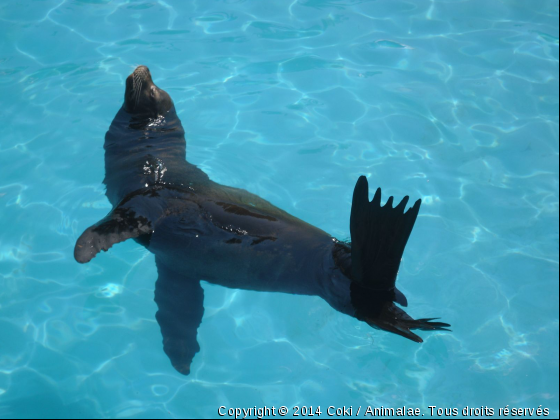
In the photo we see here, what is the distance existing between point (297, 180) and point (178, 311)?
223 cm

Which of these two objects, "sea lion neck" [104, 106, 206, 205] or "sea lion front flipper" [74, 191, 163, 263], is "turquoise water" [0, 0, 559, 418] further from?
"sea lion front flipper" [74, 191, 163, 263]

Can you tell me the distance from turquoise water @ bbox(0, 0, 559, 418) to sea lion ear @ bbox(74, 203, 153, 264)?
94 centimetres

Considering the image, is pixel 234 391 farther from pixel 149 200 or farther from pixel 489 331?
pixel 489 331

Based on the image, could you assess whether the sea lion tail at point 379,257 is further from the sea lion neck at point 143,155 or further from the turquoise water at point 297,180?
the sea lion neck at point 143,155

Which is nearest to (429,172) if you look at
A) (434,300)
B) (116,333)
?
(434,300)

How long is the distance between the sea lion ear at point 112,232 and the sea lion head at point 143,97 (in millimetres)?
1504

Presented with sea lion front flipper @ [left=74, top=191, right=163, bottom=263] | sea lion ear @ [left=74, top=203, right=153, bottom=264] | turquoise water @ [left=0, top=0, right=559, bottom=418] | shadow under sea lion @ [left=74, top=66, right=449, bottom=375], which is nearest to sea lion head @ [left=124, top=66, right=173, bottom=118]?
shadow under sea lion @ [left=74, top=66, right=449, bottom=375]

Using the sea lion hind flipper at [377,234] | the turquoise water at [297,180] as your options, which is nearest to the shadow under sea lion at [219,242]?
the sea lion hind flipper at [377,234]

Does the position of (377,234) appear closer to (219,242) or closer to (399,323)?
(399,323)

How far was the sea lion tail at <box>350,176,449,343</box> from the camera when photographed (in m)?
3.39

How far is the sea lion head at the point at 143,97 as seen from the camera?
5340 millimetres

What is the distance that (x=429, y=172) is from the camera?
6410 millimetres

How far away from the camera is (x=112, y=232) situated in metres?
4.04

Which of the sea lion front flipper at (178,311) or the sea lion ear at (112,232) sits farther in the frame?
the sea lion front flipper at (178,311)
